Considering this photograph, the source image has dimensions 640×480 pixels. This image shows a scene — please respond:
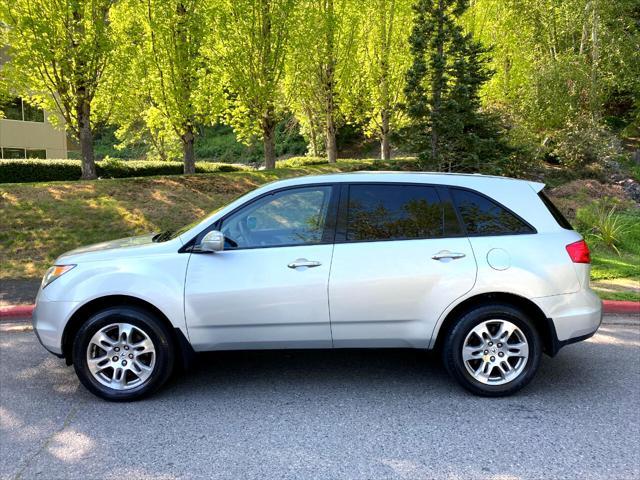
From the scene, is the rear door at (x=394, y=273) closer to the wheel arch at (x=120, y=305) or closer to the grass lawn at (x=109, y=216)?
the wheel arch at (x=120, y=305)

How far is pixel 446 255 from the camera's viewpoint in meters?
3.99

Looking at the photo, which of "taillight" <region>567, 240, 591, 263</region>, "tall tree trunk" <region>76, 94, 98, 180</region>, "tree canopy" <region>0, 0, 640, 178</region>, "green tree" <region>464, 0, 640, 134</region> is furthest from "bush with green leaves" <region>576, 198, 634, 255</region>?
"tall tree trunk" <region>76, 94, 98, 180</region>

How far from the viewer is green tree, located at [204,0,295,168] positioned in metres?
13.2

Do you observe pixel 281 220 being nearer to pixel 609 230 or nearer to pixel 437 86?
pixel 609 230

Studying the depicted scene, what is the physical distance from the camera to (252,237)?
4.16m

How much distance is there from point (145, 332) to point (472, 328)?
2552 millimetres

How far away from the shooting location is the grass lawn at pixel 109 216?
335 inches

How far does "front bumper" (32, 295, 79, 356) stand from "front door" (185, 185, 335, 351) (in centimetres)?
97

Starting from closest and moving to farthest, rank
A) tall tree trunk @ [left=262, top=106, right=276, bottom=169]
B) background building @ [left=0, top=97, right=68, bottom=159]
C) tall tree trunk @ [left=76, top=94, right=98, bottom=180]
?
tall tree trunk @ [left=76, top=94, right=98, bottom=180] < tall tree trunk @ [left=262, top=106, right=276, bottom=169] < background building @ [left=0, top=97, right=68, bottom=159]

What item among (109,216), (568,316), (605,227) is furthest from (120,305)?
(605,227)

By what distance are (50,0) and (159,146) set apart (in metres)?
18.1

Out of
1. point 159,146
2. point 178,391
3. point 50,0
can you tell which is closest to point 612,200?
point 178,391

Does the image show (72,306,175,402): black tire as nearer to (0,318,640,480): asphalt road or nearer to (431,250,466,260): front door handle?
(0,318,640,480): asphalt road

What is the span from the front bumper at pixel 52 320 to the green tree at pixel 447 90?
39.3 ft
